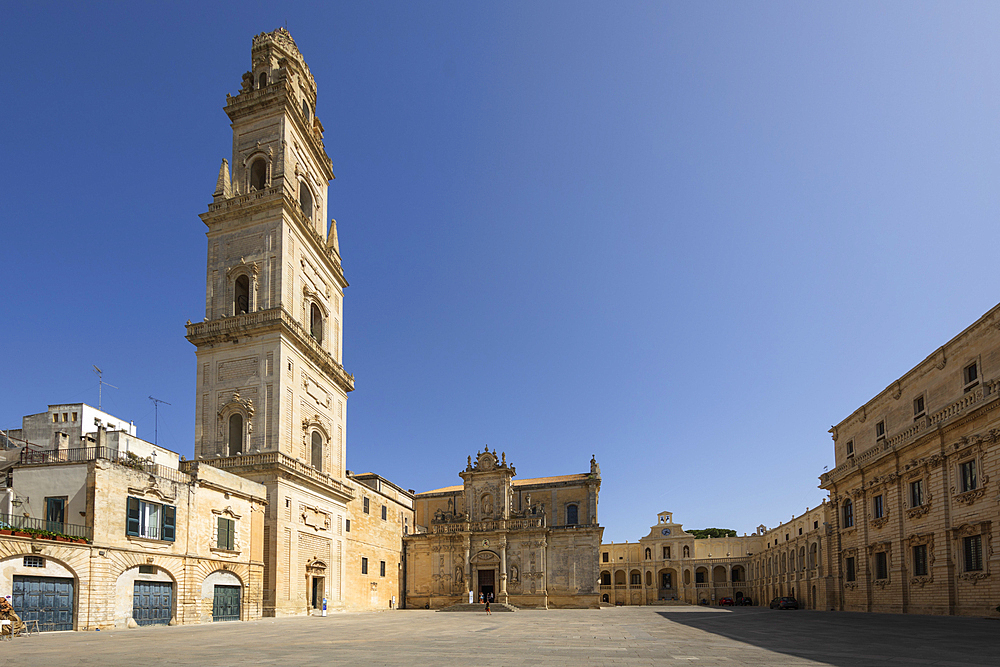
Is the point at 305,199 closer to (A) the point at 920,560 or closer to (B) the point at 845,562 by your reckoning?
(A) the point at 920,560

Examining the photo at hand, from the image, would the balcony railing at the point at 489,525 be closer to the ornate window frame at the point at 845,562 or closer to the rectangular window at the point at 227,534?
the ornate window frame at the point at 845,562

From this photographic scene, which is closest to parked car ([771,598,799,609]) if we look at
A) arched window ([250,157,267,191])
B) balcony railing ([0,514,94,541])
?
arched window ([250,157,267,191])

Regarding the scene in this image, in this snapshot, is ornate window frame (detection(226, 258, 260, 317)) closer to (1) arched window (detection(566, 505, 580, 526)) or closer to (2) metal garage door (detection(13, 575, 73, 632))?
(2) metal garage door (detection(13, 575, 73, 632))

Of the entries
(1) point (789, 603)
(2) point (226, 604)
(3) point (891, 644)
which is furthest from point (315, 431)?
(1) point (789, 603)

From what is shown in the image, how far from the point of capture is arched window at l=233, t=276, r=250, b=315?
41438 millimetres

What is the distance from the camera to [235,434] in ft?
128

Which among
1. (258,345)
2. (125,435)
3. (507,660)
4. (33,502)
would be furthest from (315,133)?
(507,660)

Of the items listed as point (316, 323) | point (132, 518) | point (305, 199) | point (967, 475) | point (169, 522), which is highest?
point (305, 199)

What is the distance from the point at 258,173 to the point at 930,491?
39.7 metres

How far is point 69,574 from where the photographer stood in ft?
76.4

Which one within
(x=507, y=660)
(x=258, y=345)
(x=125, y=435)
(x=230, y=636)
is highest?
(x=258, y=345)

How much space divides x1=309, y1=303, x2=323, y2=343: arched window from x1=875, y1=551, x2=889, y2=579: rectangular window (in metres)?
33.6

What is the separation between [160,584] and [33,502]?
17.6 feet

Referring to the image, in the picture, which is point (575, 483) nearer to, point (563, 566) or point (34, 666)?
point (563, 566)
